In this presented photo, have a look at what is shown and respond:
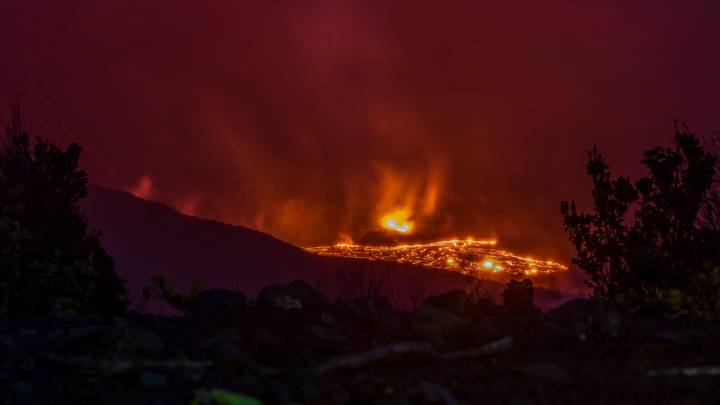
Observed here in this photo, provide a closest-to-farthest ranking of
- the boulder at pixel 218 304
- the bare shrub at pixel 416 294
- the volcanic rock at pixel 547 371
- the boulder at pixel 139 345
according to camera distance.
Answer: the volcanic rock at pixel 547 371 < the boulder at pixel 139 345 < the boulder at pixel 218 304 < the bare shrub at pixel 416 294

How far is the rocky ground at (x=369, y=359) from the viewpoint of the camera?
548 centimetres

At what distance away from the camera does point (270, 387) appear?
5.45 metres

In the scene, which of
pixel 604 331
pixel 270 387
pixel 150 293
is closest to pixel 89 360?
pixel 270 387

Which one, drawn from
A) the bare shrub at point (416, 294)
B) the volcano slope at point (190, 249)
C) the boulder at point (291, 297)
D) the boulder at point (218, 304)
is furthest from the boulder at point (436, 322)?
the volcano slope at point (190, 249)

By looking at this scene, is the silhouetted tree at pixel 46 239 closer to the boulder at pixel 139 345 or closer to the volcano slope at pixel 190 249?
the boulder at pixel 139 345

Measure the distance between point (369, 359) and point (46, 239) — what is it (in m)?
12.0

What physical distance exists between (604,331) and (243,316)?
4.44 metres

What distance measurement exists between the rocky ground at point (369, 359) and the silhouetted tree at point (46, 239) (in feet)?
20.1

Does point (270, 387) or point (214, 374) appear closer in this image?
point (270, 387)

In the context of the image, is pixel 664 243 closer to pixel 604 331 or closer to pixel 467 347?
pixel 604 331

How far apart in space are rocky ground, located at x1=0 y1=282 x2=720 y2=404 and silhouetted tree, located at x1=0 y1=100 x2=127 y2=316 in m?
6.14

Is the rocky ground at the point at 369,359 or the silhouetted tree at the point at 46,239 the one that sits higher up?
the silhouetted tree at the point at 46,239

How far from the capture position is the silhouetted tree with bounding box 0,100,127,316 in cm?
1402

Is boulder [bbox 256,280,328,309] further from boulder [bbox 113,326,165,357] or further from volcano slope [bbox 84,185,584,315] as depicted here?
volcano slope [bbox 84,185,584,315]
